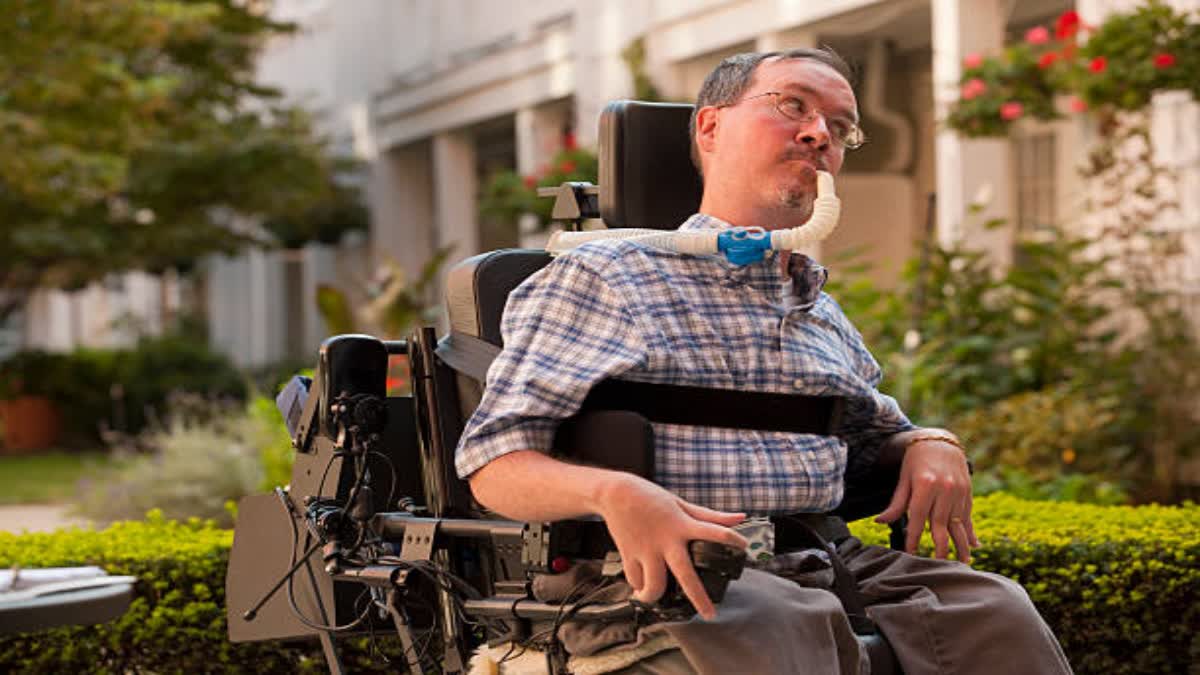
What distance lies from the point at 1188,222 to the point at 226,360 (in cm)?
1381

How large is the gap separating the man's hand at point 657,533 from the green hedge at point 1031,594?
185cm

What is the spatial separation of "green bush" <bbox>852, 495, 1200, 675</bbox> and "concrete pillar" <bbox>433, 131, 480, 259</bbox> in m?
14.9

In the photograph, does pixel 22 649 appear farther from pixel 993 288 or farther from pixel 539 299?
pixel 993 288

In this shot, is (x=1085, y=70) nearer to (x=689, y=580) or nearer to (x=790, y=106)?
(x=790, y=106)

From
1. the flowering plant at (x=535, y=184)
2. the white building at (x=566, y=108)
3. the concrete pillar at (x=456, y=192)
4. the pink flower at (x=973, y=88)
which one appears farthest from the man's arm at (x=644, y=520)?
the concrete pillar at (x=456, y=192)

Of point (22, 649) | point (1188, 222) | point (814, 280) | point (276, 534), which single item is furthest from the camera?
point (1188, 222)

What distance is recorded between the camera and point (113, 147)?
1525 cm

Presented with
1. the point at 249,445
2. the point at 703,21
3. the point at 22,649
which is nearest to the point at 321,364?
the point at 22,649

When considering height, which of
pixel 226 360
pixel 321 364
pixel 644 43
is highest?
pixel 644 43

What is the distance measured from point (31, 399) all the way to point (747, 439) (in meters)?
18.3

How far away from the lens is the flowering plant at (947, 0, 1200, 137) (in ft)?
26.3

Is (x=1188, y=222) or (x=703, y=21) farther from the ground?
(x=703, y=21)

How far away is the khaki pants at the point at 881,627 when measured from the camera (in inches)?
106

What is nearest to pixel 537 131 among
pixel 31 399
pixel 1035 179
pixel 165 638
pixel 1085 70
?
pixel 1035 179
